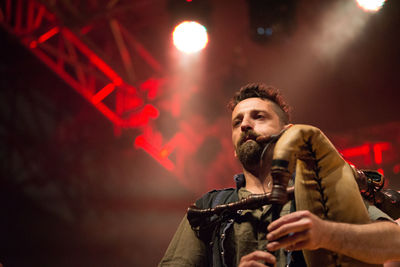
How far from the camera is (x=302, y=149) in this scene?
135 cm

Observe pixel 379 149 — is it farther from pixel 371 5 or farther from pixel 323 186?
pixel 323 186

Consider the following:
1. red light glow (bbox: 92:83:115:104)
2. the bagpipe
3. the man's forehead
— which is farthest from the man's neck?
red light glow (bbox: 92:83:115:104)

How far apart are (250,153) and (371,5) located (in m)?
3.64

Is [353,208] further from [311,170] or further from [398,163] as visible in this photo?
[398,163]

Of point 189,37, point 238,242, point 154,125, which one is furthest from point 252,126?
point 154,125

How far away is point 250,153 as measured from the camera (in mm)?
1931

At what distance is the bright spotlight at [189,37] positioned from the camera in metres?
4.74

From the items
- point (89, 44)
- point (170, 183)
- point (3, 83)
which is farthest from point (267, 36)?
point (3, 83)

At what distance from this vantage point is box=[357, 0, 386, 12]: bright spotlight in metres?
4.62

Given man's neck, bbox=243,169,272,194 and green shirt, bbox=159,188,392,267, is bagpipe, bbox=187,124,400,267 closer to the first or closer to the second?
green shirt, bbox=159,188,392,267

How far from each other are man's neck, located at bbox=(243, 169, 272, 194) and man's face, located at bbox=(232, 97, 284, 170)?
0.06 m

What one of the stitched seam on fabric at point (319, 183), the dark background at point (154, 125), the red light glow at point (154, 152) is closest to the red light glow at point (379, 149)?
the dark background at point (154, 125)

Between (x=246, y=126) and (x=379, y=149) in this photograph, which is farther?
(x=379, y=149)

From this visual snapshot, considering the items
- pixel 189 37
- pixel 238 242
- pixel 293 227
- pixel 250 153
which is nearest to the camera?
pixel 293 227
